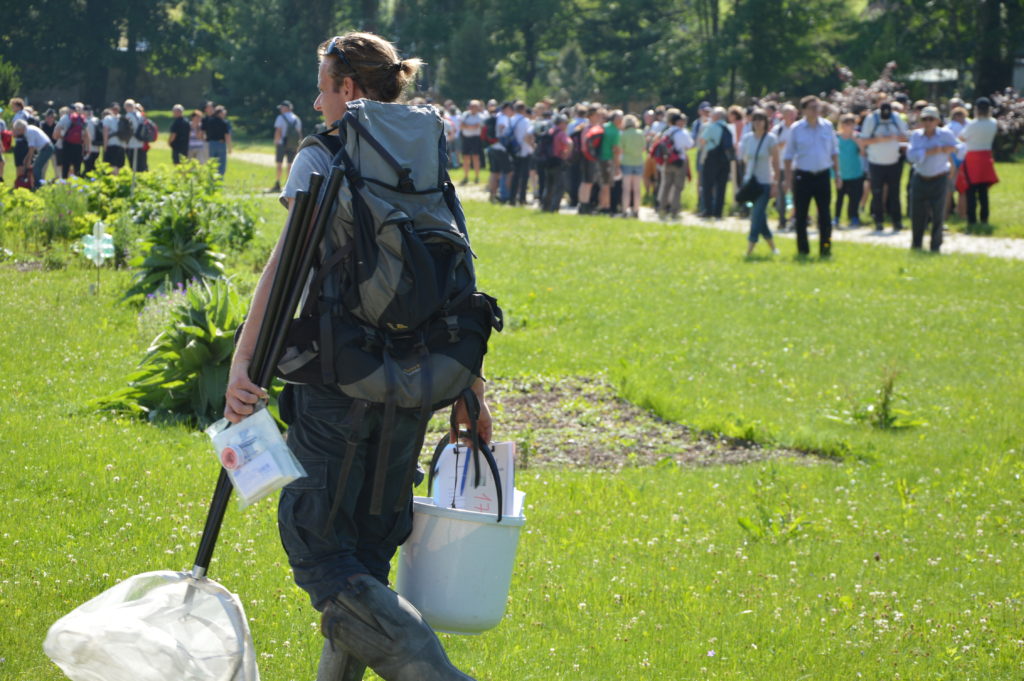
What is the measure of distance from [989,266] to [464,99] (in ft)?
155

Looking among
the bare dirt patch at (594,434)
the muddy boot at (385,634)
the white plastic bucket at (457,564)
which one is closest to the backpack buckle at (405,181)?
the white plastic bucket at (457,564)

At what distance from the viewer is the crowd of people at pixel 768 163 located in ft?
59.3

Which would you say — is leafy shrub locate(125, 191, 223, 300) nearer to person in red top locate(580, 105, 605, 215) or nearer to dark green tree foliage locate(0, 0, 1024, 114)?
person in red top locate(580, 105, 605, 215)

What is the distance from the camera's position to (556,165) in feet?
82.6

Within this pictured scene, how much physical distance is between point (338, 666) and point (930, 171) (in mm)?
16392

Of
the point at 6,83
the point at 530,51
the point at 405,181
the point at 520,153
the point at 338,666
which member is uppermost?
the point at 530,51

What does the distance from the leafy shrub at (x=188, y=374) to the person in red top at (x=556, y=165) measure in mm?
17222

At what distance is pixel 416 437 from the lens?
3453 mm

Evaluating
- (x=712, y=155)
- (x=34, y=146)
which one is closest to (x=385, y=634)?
(x=712, y=155)

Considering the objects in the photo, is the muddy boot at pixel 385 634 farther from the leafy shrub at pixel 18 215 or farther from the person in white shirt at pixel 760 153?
the person in white shirt at pixel 760 153

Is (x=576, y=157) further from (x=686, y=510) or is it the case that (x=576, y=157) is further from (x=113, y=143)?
(x=686, y=510)

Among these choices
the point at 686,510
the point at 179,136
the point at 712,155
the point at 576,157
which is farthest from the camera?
the point at 179,136

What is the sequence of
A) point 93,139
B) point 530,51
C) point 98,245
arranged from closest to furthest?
point 98,245
point 93,139
point 530,51

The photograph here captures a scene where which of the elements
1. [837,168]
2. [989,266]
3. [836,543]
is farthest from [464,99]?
[836,543]
